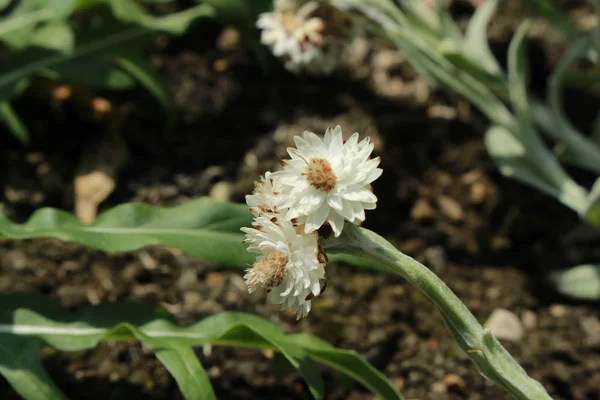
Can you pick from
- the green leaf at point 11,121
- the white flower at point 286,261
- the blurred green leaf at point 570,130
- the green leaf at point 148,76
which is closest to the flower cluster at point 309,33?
the green leaf at point 148,76

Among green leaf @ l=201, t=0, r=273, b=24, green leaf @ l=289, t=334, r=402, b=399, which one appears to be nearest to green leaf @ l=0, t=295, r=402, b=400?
green leaf @ l=289, t=334, r=402, b=399

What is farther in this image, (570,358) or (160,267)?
(160,267)

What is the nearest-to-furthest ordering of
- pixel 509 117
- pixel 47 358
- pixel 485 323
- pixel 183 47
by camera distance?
pixel 47 358 < pixel 485 323 < pixel 509 117 < pixel 183 47

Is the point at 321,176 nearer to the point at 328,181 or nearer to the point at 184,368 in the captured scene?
the point at 328,181

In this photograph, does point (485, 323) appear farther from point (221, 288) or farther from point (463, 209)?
point (221, 288)

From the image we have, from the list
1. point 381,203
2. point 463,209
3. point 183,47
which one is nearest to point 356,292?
point 381,203

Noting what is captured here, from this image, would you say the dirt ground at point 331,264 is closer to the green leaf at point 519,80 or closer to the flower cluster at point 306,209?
the green leaf at point 519,80

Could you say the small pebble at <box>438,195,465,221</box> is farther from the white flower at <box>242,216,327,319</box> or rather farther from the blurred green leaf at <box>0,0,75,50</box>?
the blurred green leaf at <box>0,0,75,50</box>
